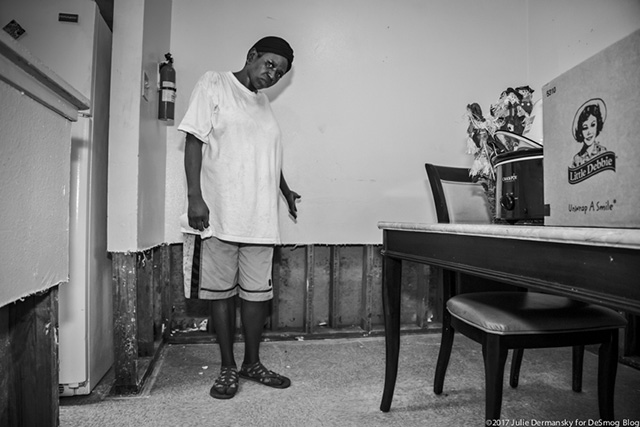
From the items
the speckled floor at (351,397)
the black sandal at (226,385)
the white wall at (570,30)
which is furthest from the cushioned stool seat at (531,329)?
the white wall at (570,30)

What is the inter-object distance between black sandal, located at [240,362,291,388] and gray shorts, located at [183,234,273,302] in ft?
1.02

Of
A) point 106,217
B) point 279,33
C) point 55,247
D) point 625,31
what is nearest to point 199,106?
point 106,217

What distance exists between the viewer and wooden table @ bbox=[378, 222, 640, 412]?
565mm

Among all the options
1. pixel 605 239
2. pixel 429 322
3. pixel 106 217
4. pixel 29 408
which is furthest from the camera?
pixel 429 322

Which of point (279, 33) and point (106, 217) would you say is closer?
point (106, 217)

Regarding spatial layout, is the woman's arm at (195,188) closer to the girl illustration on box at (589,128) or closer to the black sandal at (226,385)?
the black sandal at (226,385)

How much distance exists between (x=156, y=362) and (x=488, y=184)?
1777 millimetres

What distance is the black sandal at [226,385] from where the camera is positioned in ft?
5.28

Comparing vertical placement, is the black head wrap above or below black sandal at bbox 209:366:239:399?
above

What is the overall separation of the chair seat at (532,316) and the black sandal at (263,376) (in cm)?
83

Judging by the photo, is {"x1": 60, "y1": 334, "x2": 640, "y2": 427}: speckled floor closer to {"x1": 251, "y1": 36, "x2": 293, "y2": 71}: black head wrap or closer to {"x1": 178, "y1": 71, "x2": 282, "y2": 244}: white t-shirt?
{"x1": 178, "y1": 71, "x2": 282, "y2": 244}: white t-shirt

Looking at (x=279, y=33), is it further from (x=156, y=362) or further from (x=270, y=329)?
(x=156, y=362)

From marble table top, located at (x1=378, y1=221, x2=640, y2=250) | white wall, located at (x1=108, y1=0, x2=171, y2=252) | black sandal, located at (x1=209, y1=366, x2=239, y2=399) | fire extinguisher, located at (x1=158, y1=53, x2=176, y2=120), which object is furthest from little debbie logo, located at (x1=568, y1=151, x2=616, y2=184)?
fire extinguisher, located at (x1=158, y1=53, x2=176, y2=120)

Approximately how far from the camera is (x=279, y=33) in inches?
97.7
